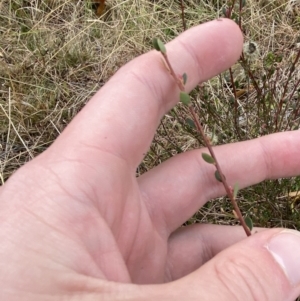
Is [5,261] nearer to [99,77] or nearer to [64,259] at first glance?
[64,259]

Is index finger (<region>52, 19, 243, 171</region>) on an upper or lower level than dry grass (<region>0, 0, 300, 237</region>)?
upper

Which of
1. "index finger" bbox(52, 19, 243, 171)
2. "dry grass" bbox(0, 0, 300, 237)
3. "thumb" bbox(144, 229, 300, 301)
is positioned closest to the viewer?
"thumb" bbox(144, 229, 300, 301)

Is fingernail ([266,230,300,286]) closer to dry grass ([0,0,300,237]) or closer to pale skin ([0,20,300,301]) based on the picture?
pale skin ([0,20,300,301])

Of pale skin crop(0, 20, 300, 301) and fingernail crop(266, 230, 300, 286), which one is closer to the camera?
pale skin crop(0, 20, 300, 301)

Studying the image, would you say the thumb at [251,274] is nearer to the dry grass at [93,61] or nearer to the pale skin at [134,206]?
the pale skin at [134,206]

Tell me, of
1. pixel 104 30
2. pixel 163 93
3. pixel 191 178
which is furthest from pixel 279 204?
pixel 104 30

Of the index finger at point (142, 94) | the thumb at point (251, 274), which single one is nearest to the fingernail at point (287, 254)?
the thumb at point (251, 274)

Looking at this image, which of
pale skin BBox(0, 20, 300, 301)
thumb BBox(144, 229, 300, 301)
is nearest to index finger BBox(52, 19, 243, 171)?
pale skin BBox(0, 20, 300, 301)
